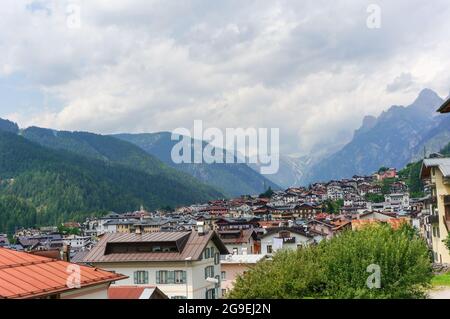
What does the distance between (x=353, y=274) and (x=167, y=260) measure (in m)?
17.3

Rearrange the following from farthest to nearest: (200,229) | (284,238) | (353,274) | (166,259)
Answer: (284,238) → (200,229) → (166,259) → (353,274)

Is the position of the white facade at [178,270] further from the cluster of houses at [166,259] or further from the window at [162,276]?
the window at [162,276]

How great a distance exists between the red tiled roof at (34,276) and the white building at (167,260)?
709 inches

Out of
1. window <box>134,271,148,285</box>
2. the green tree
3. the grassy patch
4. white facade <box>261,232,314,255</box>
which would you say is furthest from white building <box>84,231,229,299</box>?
white facade <box>261,232,314,255</box>

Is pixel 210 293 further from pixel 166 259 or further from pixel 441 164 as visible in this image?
pixel 441 164

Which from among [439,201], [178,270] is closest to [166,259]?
[178,270]

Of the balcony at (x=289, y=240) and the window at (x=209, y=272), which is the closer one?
the window at (x=209, y=272)

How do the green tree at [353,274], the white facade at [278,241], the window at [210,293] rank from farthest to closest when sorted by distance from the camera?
the white facade at [278,241], the window at [210,293], the green tree at [353,274]

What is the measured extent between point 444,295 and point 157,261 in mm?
18177

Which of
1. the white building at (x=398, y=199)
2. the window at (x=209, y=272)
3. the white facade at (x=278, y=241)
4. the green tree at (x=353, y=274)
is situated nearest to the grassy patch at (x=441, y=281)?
the green tree at (x=353, y=274)

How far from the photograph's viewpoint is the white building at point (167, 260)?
3189 centimetres

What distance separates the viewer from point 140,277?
3288 centimetres


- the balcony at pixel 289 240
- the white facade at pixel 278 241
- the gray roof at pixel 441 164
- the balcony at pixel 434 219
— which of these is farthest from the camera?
the balcony at pixel 289 240
